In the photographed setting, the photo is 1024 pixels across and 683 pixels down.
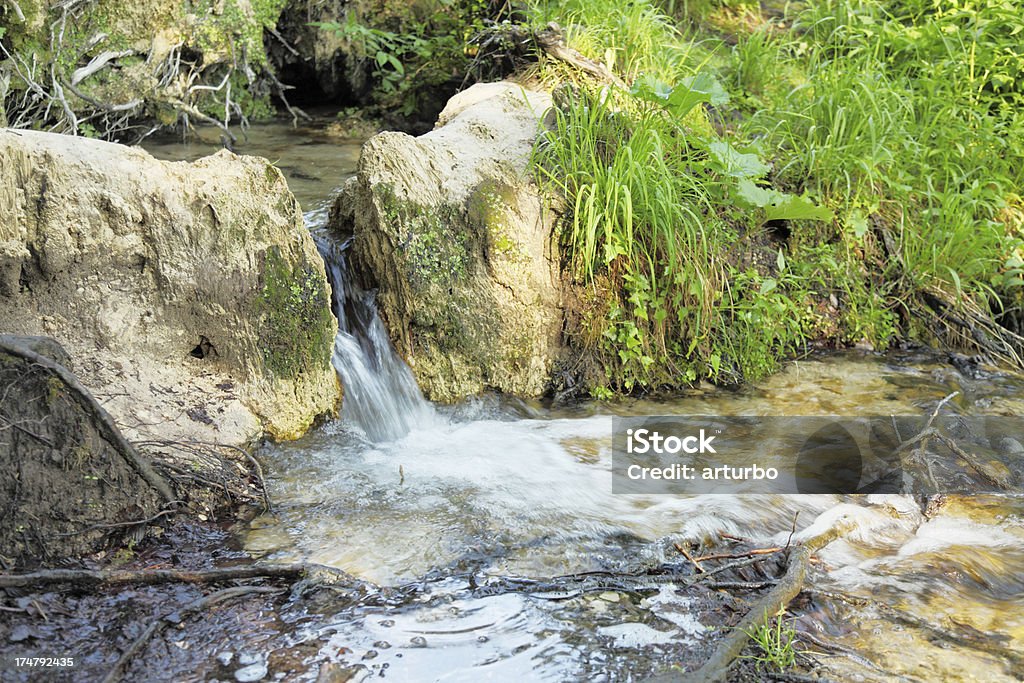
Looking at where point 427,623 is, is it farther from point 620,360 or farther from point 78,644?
point 620,360

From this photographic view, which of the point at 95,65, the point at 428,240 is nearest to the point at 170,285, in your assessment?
the point at 428,240

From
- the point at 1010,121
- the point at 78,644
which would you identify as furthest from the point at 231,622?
the point at 1010,121

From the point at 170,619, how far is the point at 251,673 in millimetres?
387

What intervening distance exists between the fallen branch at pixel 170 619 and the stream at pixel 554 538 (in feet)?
0.81

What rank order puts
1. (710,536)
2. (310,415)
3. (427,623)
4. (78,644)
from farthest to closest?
(310,415) → (710,536) → (427,623) → (78,644)

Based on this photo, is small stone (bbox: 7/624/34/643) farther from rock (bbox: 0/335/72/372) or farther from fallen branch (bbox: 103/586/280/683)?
rock (bbox: 0/335/72/372)

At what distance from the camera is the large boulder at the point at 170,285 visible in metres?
3.88

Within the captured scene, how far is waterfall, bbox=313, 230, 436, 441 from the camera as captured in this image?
4594 millimetres

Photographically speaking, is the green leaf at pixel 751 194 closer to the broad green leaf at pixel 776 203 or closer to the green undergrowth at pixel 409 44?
the broad green leaf at pixel 776 203

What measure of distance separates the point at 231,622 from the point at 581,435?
2139 mm

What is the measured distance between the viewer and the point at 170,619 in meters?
2.98

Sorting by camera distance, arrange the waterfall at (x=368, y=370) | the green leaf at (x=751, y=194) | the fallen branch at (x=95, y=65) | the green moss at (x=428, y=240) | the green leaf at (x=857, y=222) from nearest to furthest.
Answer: the waterfall at (x=368, y=370) < the green moss at (x=428, y=240) < the green leaf at (x=751, y=194) < the green leaf at (x=857, y=222) < the fallen branch at (x=95, y=65)

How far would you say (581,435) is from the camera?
4.67m

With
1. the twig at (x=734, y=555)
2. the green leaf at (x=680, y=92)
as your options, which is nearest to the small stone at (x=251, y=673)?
the twig at (x=734, y=555)
